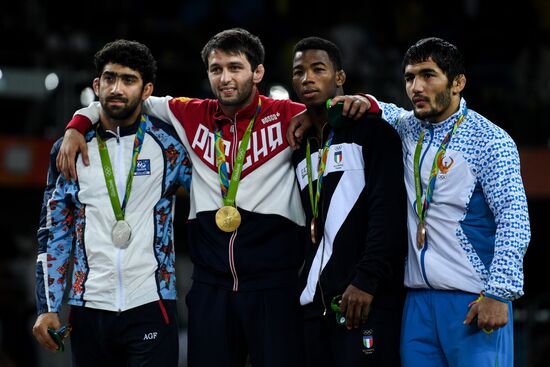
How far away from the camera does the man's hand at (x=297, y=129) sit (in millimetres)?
4461

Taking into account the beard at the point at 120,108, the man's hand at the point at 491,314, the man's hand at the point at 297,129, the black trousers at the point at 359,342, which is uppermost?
the beard at the point at 120,108

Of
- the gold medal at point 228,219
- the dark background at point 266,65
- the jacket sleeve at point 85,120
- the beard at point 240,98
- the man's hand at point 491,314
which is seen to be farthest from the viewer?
the dark background at point 266,65

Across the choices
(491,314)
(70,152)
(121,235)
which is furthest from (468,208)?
(70,152)

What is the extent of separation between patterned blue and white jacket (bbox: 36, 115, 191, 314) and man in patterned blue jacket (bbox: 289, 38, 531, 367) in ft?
3.62

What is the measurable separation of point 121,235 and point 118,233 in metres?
0.02

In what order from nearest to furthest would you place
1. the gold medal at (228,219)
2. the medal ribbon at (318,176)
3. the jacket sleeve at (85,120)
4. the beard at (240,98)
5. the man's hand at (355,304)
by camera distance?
the man's hand at (355,304) < the medal ribbon at (318,176) < the gold medal at (228,219) < the beard at (240,98) < the jacket sleeve at (85,120)

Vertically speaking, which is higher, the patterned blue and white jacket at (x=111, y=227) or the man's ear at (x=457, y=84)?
Answer: the man's ear at (x=457, y=84)

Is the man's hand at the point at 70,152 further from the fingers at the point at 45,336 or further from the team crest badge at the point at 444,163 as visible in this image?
the team crest badge at the point at 444,163

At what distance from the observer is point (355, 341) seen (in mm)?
4148

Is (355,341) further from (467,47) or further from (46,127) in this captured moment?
(467,47)

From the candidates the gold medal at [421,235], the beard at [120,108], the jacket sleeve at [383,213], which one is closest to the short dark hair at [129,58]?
the beard at [120,108]

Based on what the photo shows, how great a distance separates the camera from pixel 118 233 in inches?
175

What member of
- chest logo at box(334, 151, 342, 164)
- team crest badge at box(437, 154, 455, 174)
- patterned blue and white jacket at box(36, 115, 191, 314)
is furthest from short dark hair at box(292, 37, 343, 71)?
patterned blue and white jacket at box(36, 115, 191, 314)

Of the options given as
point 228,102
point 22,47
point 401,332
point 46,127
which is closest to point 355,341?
point 401,332
